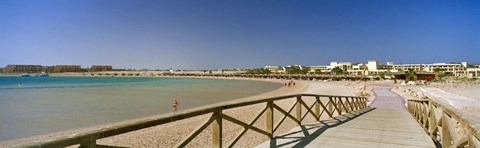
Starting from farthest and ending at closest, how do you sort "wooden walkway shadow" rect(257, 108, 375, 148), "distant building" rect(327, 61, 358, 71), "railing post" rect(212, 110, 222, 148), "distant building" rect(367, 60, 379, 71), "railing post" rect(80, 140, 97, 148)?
"distant building" rect(327, 61, 358, 71)
"distant building" rect(367, 60, 379, 71)
"wooden walkway shadow" rect(257, 108, 375, 148)
"railing post" rect(212, 110, 222, 148)
"railing post" rect(80, 140, 97, 148)

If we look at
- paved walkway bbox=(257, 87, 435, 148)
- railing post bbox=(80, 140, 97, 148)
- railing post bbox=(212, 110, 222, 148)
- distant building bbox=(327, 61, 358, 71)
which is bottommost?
paved walkway bbox=(257, 87, 435, 148)

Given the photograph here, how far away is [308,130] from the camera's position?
6555 mm

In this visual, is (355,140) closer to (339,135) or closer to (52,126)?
(339,135)

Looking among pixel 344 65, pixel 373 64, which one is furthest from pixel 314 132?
pixel 344 65

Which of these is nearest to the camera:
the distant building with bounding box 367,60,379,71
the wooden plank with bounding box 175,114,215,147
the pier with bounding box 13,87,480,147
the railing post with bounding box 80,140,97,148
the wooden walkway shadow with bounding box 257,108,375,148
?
the railing post with bounding box 80,140,97,148

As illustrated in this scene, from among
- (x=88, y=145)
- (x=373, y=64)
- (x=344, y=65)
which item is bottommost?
(x=88, y=145)

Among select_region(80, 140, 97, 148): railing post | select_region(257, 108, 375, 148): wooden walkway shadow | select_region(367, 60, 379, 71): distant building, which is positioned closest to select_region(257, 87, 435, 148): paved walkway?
select_region(257, 108, 375, 148): wooden walkway shadow

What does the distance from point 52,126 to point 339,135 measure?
1373 centimetres

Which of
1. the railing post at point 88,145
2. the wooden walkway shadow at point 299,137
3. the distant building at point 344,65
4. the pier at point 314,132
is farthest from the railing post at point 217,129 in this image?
the distant building at point 344,65

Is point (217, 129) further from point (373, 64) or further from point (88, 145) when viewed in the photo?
point (373, 64)

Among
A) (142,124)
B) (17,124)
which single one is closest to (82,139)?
(142,124)

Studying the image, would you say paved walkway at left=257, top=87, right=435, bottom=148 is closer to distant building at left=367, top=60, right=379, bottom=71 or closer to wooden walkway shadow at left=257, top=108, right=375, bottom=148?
wooden walkway shadow at left=257, top=108, right=375, bottom=148

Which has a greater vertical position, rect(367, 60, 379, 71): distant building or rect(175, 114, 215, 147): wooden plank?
rect(367, 60, 379, 71): distant building

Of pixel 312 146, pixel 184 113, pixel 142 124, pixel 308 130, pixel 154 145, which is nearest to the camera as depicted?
pixel 142 124
